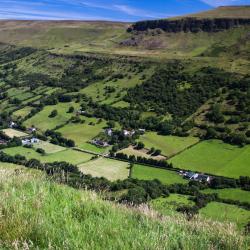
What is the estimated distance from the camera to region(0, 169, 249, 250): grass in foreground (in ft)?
19.7

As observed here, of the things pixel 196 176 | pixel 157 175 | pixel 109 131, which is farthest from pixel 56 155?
pixel 196 176

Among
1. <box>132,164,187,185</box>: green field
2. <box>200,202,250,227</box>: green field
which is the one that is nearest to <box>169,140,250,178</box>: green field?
<box>132,164,187,185</box>: green field

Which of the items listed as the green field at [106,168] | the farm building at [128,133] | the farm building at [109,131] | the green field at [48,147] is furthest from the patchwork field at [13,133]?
Result: the green field at [106,168]

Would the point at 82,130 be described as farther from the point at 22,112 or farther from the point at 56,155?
the point at 22,112

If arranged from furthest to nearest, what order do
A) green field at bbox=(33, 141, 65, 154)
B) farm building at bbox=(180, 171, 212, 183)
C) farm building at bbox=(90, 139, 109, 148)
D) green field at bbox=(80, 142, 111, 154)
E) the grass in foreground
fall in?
farm building at bbox=(90, 139, 109, 148) < green field at bbox=(33, 141, 65, 154) < green field at bbox=(80, 142, 111, 154) < farm building at bbox=(180, 171, 212, 183) < the grass in foreground

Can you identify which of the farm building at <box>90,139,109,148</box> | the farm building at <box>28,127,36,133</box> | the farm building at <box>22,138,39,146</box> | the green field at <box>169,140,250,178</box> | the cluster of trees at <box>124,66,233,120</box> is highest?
the cluster of trees at <box>124,66,233,120</box>

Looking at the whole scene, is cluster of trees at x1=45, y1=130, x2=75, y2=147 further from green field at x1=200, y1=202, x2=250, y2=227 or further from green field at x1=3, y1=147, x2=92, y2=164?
green field at x1=200, y1=202, x2=250, y2=227

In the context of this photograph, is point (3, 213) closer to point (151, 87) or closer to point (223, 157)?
point (223, 157)

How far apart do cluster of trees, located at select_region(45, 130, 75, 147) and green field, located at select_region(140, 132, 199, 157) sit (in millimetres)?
17755

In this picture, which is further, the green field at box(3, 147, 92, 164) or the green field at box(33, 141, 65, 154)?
the green field at box(33, 141, 65, 154)

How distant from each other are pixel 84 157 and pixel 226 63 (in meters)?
81.5

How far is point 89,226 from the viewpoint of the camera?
6.53 m

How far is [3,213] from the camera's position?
6836mm

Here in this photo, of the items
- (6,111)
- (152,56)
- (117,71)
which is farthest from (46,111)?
(152,56)
